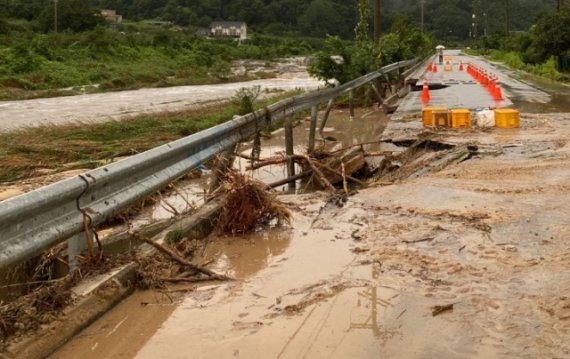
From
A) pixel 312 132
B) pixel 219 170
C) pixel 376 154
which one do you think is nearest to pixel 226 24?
pixel 312 132

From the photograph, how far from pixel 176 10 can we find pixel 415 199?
481ft

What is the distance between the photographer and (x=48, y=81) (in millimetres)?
37625

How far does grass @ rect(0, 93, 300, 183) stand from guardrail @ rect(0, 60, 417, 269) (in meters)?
4.54

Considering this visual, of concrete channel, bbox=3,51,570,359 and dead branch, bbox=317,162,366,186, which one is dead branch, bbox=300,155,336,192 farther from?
concrete channel, bbox=3,51,570,359

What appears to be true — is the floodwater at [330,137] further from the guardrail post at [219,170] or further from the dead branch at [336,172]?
the guardrail post at [219,170]

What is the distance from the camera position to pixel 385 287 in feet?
14.2

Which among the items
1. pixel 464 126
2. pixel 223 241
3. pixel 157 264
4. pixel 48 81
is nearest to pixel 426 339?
pixel 157 264

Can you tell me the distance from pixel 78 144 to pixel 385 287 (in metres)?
9.41

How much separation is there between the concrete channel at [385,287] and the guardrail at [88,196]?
0.58 meters

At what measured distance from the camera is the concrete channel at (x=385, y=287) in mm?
3551

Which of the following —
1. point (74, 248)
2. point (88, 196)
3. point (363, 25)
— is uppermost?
point (363, 25)

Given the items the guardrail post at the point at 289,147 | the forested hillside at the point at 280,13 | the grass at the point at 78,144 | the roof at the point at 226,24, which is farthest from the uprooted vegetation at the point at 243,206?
the roof at the point at 226,24

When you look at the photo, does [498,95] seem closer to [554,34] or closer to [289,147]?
[289,147]

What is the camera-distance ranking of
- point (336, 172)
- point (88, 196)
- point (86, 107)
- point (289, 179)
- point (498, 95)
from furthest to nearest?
point (86, 107)
point (498, 95)
point (289, 179)
point (336, 172)
point (88, 196)
